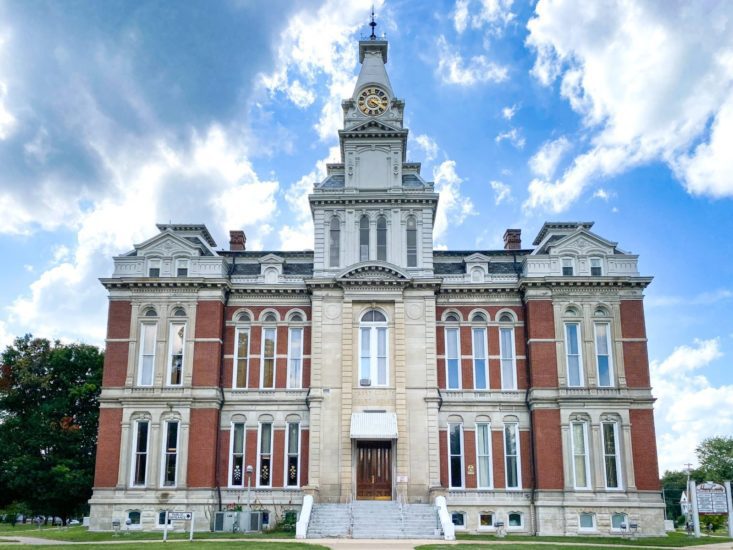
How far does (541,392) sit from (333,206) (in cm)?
1520

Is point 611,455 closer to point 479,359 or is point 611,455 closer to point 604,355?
point 604,355

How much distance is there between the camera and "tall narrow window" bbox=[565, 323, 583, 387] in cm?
3679

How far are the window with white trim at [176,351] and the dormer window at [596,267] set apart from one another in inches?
890

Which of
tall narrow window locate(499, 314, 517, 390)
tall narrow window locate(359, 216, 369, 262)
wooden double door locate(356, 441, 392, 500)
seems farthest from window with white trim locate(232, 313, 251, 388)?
tall narrow window locate(499, 314, 517, 390)

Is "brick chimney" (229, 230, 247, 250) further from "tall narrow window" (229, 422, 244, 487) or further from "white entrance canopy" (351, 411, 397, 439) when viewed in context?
"white entrance canopy" (351, 411, 397, 439)

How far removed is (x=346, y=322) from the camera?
3722 centimetres

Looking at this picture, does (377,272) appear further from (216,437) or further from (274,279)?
(216,437)

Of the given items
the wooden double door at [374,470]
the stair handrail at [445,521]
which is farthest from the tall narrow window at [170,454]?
the stair handrail at [445,521]

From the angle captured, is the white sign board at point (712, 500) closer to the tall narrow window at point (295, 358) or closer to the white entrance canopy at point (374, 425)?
the white entrance canopy at point (374, 425)

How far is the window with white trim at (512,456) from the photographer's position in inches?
1430

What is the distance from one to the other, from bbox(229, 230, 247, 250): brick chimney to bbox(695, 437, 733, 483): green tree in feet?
201

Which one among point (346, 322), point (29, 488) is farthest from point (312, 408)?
point (29, 488)

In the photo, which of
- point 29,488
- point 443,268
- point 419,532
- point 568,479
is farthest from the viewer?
point 29,488

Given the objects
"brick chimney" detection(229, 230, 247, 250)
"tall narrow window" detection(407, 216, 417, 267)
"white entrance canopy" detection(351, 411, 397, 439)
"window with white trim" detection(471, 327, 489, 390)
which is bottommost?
"white entrance canopy" detection(351, 411, 397, 439)
